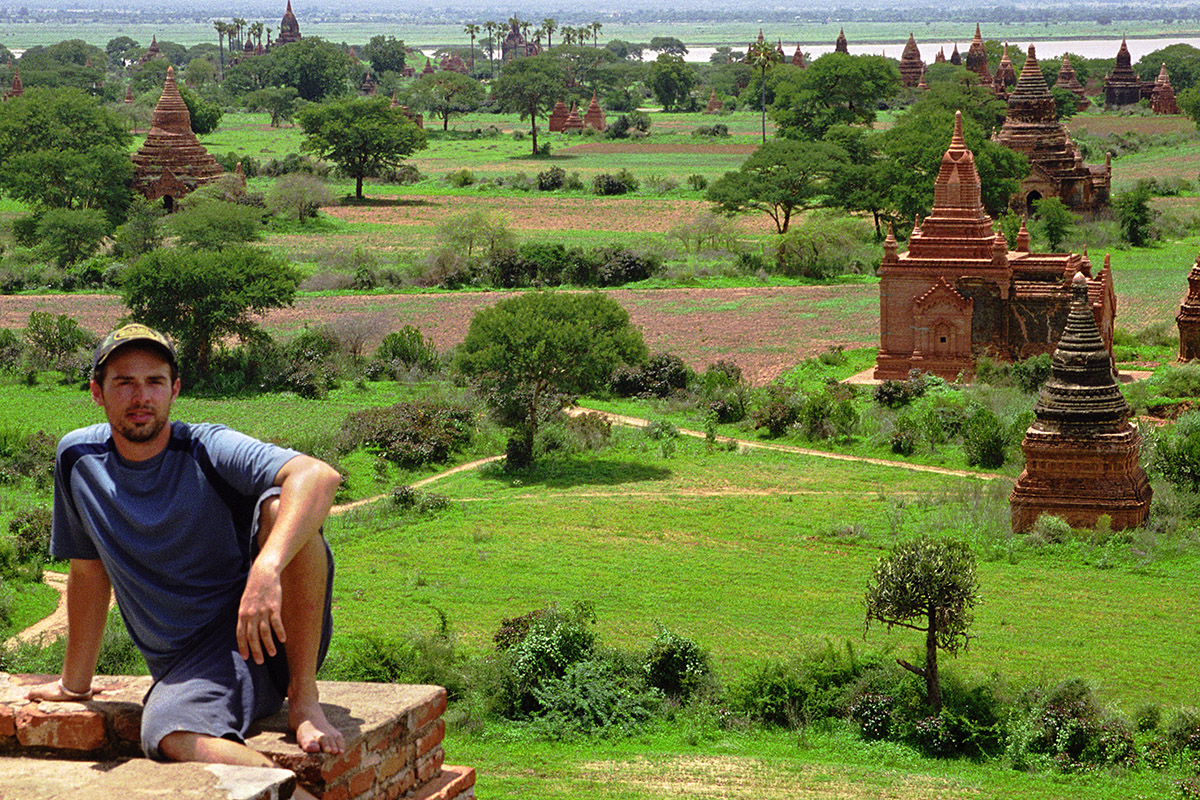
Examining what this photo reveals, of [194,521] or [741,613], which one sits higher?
[194,521]

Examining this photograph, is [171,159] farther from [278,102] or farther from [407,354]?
[278,102]

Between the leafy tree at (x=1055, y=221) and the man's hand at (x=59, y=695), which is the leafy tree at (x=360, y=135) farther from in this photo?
the man's hand at (x=59, y=695)

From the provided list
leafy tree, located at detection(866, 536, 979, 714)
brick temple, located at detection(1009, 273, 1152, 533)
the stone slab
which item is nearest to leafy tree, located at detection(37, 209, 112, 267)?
brick temple, located at detection(1009, 273, 1152, 533)

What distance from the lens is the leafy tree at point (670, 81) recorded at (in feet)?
420

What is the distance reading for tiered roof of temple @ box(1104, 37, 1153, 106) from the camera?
390 ft

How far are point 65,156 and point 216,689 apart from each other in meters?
60.0

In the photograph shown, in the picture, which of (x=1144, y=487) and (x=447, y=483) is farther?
(x=447, y=483)

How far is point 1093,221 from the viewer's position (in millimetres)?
62781

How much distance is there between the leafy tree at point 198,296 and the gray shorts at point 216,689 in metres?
32.3

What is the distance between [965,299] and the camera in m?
37.3

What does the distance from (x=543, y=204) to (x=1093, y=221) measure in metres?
22.8

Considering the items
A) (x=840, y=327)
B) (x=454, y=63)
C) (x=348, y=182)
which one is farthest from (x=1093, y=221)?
(x=454, y=63)

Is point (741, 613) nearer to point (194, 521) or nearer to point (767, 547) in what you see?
point (767, 547)

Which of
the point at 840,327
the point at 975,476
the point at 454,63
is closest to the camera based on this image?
the point at 975,476
